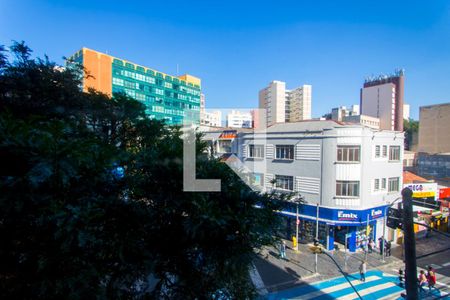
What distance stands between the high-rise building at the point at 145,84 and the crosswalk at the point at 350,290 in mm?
33285

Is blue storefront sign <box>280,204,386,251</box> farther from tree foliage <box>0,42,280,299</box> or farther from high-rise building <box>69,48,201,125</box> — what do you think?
high-rise building <box>69,48,201,125</box>

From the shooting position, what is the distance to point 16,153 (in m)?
3.45

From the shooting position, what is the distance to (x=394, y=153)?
1816cm

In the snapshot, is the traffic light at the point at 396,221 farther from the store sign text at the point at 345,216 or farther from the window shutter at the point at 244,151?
the window shutter at the point at 244,151

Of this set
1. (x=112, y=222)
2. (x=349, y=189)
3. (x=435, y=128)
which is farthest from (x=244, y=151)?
(x=435, y=128)

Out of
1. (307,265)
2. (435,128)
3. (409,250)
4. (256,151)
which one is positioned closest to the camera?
(409,250)

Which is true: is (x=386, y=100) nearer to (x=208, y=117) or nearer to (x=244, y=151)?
(x=208, y=117)

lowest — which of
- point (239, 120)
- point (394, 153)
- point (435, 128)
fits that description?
point (394, 153)

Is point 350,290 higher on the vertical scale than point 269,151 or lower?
lower

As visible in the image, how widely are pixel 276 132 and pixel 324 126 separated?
3394 millimetres

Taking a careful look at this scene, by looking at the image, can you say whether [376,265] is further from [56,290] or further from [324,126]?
[56,290]

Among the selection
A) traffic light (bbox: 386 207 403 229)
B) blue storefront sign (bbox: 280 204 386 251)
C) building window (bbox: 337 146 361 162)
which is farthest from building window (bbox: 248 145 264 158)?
traffic light (bbox: 386 207 403 229)

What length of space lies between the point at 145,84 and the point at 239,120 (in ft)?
141

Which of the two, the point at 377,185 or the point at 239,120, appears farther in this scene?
the point at 239,120
